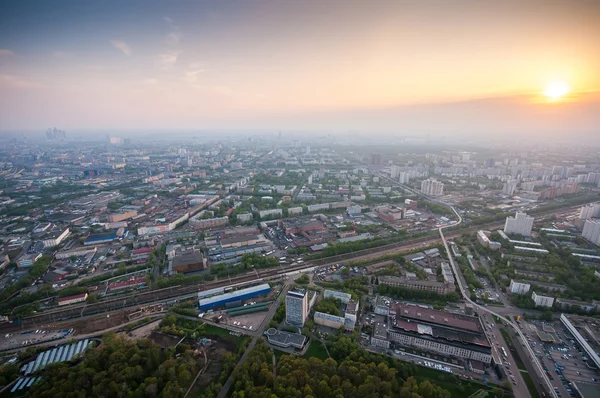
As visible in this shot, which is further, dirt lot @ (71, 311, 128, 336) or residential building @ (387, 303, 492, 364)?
dirt lot @ (71, 311, 128, 336)

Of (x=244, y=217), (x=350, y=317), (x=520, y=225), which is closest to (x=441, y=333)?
(x=350, y=317)

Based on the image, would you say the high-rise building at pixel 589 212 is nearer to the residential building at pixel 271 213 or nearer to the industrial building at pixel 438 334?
the industrial building at pixel 438 334

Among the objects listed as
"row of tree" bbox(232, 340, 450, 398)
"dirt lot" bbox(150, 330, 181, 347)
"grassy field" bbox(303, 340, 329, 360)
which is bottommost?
"dirt lot" bbox(150, 330, 181, 347)

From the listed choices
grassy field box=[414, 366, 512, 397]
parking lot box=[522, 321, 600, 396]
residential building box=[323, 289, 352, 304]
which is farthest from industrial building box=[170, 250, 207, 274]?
parking lot box=[522, 321, 600, 396]

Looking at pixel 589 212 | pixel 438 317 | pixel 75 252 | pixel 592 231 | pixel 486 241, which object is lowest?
pixel 75 252

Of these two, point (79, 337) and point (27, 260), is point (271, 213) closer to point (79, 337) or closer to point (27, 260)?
point (79, 337)

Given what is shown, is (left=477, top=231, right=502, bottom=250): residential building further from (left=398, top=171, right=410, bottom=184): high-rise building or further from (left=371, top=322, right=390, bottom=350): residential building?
(left=398, top=171, right=410, bottom=184): high-rise building

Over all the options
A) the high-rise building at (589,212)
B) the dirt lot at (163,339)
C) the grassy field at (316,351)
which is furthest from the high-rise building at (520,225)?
the dirt lot at (163,339)
